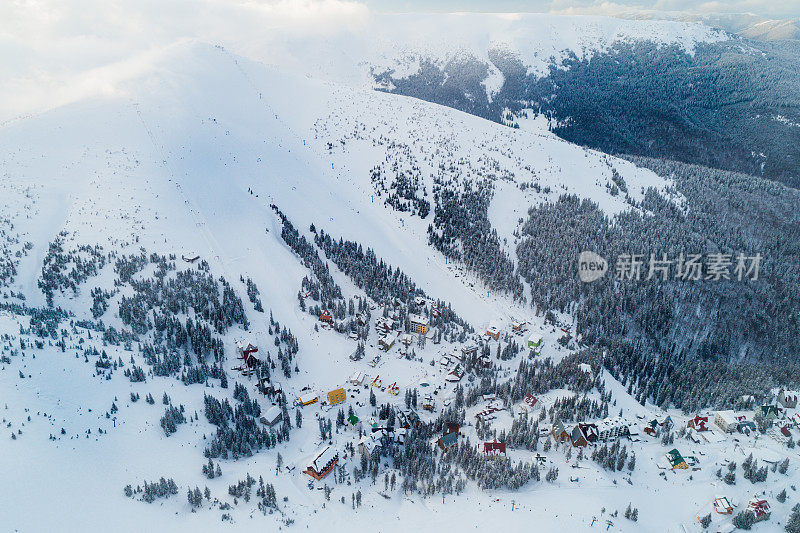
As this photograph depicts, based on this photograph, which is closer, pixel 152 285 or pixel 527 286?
pixel 152 285

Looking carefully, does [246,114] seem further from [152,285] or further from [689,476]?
[689,476]

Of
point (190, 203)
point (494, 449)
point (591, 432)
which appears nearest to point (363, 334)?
point (494, 449)

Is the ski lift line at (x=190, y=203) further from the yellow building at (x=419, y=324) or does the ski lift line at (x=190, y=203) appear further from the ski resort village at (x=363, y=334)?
the yellow building at (x=419, y=324)

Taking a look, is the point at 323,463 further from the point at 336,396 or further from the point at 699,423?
the point at 699,423

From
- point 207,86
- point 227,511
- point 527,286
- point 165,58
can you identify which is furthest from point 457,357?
point 165,58

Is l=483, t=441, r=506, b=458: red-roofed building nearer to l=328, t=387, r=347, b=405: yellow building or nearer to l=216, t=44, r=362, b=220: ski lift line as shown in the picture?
l=328, t=387, r=347, b=405: yellow building

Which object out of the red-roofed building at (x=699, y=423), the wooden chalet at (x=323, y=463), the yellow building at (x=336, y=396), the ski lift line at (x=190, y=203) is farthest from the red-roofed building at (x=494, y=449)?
the ski lift line at (x=190, y=203)
